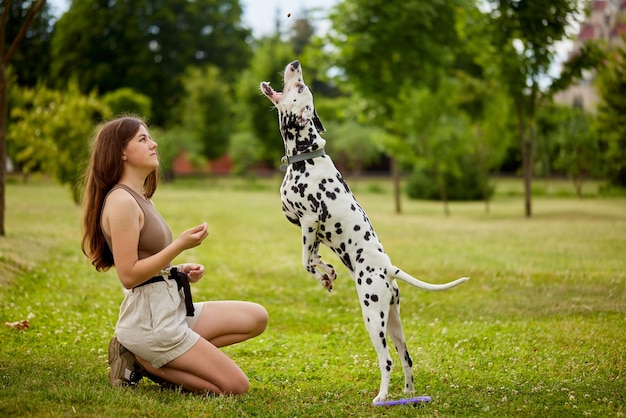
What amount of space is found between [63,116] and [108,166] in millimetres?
21579

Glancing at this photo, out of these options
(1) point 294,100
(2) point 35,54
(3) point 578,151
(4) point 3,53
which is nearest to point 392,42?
(4) point 3,53

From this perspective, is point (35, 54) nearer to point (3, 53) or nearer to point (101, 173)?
point (3, 53)

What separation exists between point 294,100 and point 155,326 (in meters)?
1.89

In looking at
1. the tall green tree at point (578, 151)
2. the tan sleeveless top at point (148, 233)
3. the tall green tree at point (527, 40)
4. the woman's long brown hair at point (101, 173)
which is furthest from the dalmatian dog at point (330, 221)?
the tall green tree at point (578, 151)

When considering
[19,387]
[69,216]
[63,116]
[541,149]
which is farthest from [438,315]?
[541,149]

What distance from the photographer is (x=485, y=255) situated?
14.8 meters

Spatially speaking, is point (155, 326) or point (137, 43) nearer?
point (155, 326)

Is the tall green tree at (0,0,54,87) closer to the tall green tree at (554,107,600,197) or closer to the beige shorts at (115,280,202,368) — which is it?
the tall green tree at (554,107,600,197)

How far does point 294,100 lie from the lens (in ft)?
16.6

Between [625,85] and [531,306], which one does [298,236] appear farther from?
[625,85]

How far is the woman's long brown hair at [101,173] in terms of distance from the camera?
523 centimetres

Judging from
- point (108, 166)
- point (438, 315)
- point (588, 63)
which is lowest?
point (438, 315)

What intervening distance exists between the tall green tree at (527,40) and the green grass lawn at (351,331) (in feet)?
18.8

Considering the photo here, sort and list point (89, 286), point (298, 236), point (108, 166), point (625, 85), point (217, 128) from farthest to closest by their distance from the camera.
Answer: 1. point (217, 128)
2. point (625, 85)
3. point (298, 236)
4. point (89, 286)
5. point (108, 166)
